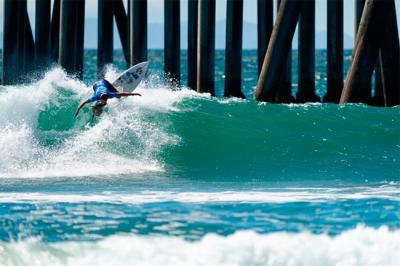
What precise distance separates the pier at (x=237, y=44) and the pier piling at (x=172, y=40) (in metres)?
0.02

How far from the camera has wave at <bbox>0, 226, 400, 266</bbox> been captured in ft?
31.4

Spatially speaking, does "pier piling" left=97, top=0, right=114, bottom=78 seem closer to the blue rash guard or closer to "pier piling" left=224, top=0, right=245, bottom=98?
"pier piling" left=224, top=0, right=245, bottom=98

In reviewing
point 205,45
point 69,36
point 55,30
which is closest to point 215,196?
point 205,45

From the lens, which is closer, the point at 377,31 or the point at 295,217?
the point at 295,217

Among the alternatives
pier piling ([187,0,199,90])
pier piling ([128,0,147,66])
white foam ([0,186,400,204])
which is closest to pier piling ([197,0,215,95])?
pier piling ([187,0,199,90])

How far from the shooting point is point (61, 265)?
31.2 feet

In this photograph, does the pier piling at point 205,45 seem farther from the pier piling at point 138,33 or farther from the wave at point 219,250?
the wave at point 219,250

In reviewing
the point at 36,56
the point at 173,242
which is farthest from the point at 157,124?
the point at 173,242

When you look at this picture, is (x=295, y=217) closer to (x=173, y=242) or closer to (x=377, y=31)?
(x=173, y=242)

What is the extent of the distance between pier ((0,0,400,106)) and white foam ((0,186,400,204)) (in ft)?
17.9

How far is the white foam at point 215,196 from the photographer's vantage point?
12.1 meters

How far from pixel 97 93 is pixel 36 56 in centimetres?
825

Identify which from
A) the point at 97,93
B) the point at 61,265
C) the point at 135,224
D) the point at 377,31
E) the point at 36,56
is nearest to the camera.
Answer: the point at 61,265

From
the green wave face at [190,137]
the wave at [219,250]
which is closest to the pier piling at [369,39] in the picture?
the green wave face at [190,137]
